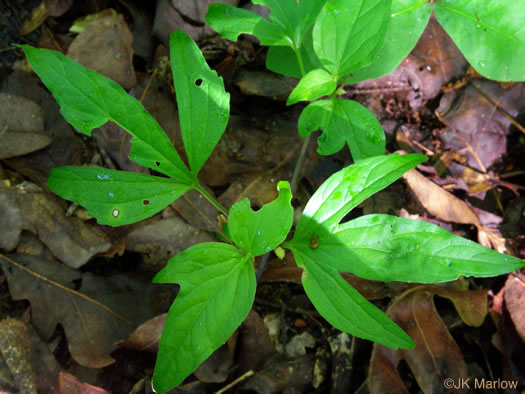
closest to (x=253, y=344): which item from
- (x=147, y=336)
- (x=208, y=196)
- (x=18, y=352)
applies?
(x=147, y=336)

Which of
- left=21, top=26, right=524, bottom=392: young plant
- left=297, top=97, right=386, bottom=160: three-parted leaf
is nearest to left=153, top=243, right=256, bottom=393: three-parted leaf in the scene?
left=21, top=26, right=524, bottom=392: young plant

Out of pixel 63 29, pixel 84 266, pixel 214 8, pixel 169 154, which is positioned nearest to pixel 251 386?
pixel 84 266

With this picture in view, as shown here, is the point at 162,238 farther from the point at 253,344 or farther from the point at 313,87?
the point at 313,87

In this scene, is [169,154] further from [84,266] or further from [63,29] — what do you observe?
[63,29]

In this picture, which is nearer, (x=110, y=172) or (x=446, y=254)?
(x=446, y=254)

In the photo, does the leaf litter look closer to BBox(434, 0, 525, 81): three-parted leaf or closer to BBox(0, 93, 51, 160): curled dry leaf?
BBox(0, 93, 51, 160): curled dry leaf

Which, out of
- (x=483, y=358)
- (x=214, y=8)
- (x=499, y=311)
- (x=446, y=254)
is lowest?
(x=483, y=358)

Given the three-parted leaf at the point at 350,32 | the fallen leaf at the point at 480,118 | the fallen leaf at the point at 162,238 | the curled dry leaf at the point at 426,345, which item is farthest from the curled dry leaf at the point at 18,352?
the fallen leaf at the point at 480,118
